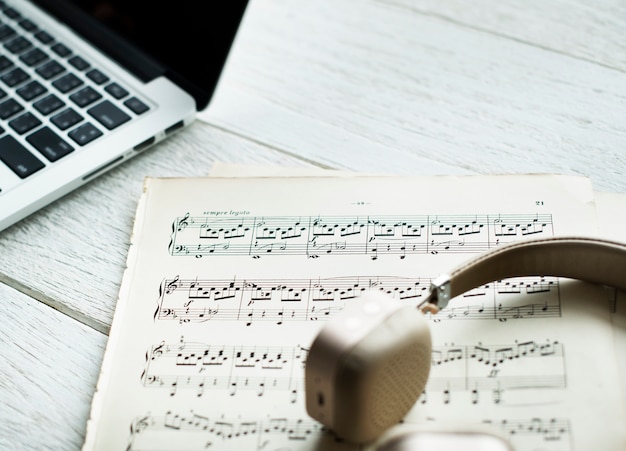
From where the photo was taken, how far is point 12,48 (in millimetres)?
796

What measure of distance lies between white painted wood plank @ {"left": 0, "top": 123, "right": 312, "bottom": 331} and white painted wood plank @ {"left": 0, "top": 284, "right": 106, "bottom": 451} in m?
0.01

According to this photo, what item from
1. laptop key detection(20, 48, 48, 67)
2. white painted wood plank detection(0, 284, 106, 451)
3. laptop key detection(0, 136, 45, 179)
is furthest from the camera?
laptop key detection(20, 48, 48, 67)

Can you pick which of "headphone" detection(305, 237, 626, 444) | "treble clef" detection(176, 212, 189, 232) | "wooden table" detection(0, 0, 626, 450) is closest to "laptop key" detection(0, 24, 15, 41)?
"wooden table" detection(0, 0, 626, 450)

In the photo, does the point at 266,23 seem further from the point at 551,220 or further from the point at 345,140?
the point at 551,220

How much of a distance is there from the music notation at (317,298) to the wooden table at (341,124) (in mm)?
79

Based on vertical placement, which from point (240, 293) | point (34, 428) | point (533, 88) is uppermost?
point (533, 88)

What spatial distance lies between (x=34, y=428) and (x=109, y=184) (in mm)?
238

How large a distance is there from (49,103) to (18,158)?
0.07 meters

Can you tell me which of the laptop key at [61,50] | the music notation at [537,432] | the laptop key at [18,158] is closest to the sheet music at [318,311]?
the music notation at [537,432]

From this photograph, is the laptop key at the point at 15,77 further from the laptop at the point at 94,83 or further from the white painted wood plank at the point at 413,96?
the white painted wood plank at the point at 413,96

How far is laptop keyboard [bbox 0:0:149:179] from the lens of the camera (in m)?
0.69

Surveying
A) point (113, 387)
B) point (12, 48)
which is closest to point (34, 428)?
point (113, 387)

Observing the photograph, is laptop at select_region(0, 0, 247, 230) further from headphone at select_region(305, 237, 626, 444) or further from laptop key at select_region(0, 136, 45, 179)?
headphone at select_region(305, 237, 626, 444)

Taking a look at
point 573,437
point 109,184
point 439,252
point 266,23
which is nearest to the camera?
point 573,437
